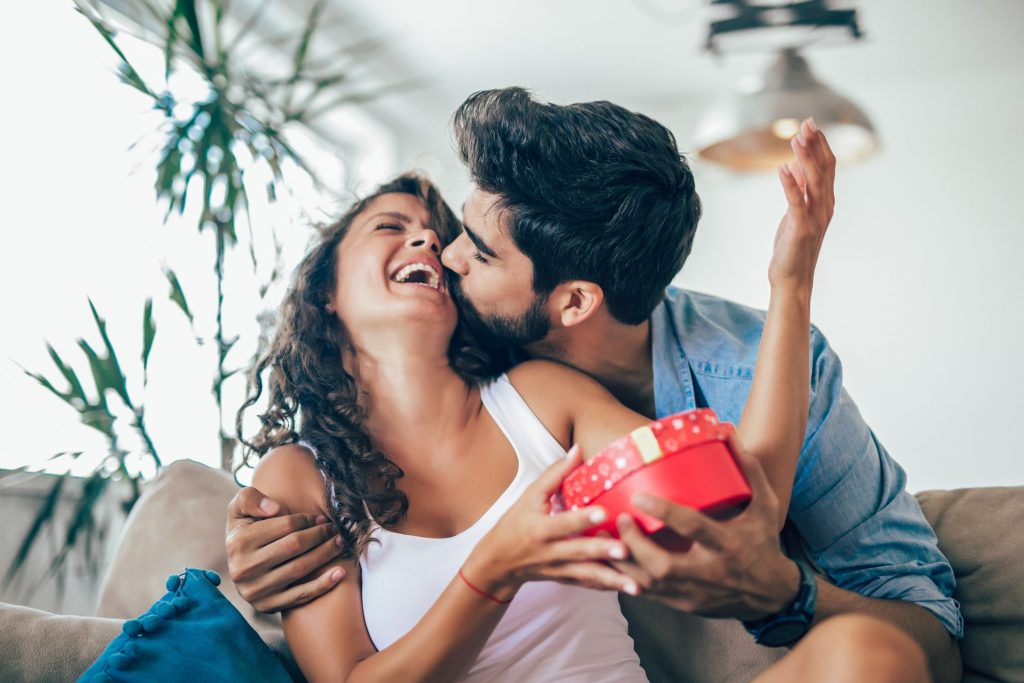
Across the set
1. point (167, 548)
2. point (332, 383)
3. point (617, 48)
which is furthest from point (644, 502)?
point (617, 48)

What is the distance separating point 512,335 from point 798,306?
1.75 ft

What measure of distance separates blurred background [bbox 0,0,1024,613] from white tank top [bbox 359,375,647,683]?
0.74m

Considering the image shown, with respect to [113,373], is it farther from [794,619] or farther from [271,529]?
[794,619]

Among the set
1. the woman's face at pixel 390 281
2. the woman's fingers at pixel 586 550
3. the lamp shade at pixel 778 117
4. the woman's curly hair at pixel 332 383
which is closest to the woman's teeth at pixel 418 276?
the woman's face at pixel 390 281

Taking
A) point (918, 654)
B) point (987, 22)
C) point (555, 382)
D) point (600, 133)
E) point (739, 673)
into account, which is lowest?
point (739, 673)

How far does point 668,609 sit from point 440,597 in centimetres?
58

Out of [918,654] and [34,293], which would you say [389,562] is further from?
[34,293]

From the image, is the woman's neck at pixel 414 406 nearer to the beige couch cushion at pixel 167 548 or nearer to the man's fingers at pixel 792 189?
the beige couch cushion at pixel 167 548

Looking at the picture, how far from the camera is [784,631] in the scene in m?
1.10

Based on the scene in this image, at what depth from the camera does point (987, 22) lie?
170 inches

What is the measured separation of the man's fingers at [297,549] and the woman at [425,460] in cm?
6

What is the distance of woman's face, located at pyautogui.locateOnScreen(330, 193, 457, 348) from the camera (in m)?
1.51

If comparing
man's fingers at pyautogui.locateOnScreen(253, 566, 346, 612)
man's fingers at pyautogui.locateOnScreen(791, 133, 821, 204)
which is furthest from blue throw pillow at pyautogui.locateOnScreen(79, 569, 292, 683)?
man's fingers at pyautogui.locateOnScreen(791, 133, 821, 204)

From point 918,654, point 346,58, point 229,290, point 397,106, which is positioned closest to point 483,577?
point 918,654
